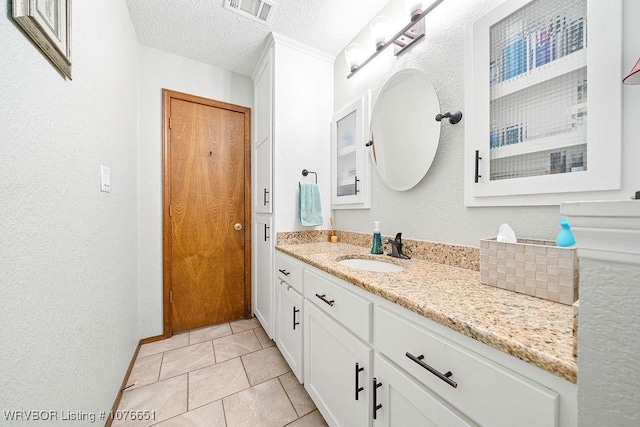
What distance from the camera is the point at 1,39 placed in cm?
50

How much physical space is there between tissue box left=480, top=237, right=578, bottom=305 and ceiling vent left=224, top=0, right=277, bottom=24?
1869 millimetres

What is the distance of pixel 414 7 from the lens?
1.23 metres

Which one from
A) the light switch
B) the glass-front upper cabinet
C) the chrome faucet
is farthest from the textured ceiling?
the chrome faucet

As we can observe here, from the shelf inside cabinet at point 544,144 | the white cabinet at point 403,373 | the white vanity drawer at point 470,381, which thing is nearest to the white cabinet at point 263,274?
the white cabinet at point 403,373

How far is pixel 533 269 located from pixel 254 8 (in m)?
2.07

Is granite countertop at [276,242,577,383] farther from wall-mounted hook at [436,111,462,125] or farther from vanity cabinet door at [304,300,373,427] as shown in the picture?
wall-mounted hook at [436,111,462,125]

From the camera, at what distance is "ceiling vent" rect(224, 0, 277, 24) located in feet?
5.01

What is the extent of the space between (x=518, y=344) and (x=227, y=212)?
227 centimetres

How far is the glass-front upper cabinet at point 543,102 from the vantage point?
690 mm

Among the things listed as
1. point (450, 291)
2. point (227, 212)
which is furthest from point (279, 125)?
point (450, 291)

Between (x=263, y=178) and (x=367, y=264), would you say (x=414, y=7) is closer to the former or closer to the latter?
(x=367, y=264)

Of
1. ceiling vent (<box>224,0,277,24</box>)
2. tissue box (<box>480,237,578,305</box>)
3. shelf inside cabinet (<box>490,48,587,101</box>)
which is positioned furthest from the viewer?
ceiling vent (<box>224,0,277,24</box>)

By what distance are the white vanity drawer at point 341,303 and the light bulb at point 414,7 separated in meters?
1.44

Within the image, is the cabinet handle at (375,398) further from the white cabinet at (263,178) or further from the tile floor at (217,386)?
the white cabinet at (263,178)
